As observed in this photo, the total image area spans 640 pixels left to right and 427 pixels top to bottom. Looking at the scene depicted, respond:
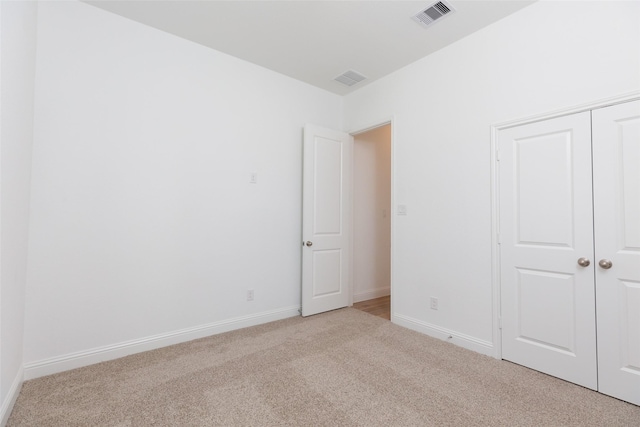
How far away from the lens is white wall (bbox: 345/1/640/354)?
80.3 inches

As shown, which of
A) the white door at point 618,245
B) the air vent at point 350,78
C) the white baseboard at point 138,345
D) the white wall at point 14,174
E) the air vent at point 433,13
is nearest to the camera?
the white wall at point 14,174

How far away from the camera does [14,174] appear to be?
5.79 feet

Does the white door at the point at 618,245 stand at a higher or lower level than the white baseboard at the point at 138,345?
higher

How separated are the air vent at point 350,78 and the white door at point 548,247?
1.79m

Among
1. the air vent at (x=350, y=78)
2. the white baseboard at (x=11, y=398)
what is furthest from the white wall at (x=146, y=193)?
the air vent at (x=350, y=78)

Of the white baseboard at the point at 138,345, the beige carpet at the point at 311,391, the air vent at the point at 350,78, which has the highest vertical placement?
the air vent at the point at 350,78

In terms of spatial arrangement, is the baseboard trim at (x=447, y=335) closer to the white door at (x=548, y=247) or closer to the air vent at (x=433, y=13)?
the white door at (x=548, y=247)

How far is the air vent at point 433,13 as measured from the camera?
2354 millimetres

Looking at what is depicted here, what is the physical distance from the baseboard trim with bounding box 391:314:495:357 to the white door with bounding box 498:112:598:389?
0.51 feet

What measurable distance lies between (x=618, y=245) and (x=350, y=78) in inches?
117

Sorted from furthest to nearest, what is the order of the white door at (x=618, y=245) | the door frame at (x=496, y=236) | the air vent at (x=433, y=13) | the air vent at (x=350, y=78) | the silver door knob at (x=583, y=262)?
the air vent at (x=350, y=78) < the door frame at (x=496, y=236) < the air vent at (x=433, y=13) < the silver door knob at (x=583, y=262) < the white door at (x=618, y=245)

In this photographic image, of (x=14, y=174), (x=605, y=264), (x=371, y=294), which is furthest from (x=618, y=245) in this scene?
(x=14, y=174)

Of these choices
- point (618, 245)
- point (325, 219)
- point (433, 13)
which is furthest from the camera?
point (325, 219)

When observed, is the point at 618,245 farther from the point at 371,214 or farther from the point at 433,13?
the point at 371,214
